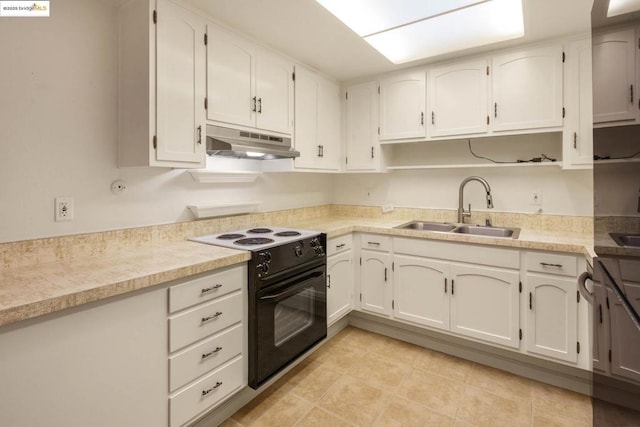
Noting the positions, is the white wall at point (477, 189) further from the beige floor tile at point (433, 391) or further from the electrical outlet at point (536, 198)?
the beige floor tile at point (433, 391)

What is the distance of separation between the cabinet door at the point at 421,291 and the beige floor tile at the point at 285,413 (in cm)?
103

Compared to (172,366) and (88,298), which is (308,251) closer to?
(172,366)

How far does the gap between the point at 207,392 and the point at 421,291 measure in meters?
1.60

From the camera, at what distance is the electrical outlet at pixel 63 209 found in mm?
1552

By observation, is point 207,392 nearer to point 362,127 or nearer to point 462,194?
point 462,194

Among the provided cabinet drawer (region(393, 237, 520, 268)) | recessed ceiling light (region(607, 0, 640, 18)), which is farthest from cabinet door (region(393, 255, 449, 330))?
recessed ceiling light (region(607, 0, 640, 18))

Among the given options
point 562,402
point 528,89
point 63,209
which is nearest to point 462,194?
point 528,89

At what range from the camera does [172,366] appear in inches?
55.7

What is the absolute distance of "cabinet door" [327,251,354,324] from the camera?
2457 mm

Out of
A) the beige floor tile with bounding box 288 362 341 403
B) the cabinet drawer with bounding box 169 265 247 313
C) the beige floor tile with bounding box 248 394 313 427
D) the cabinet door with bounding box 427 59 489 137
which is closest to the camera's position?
the cabinet drawer with bounding box 169 265 247 313

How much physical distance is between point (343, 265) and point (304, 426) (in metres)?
1.17

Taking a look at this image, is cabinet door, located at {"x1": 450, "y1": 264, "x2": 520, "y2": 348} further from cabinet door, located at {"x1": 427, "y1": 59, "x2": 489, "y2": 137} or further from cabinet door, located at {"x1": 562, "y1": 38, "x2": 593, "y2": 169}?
cabinet door, located at {"x1": 427, "y1": 59, "x2": 489, "y2": 137}

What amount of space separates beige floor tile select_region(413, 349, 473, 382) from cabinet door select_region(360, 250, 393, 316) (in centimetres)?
40

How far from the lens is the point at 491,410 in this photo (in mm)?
1840
